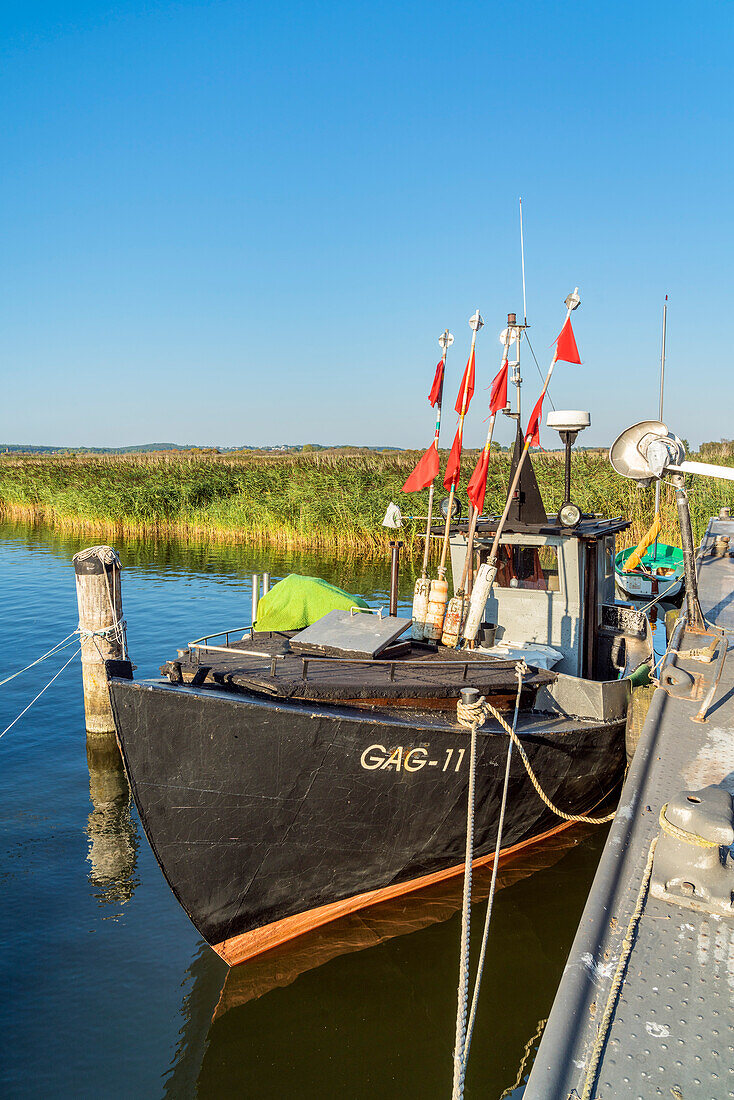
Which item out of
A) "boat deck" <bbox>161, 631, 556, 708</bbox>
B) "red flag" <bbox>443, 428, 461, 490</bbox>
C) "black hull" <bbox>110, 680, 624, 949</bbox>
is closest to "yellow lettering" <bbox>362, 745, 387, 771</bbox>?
"black hull" <bbox>110, 680, 624, 949</bbox>

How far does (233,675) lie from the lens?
21.0 ft

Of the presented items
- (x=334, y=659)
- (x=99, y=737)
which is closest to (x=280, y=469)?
(x=99, y=737)

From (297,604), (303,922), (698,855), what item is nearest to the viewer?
(698,855)

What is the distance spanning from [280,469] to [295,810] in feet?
113

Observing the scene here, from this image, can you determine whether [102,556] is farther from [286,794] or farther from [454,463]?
[454,463]

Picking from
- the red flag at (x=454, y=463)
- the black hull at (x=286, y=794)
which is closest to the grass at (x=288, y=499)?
the red flag at (x=454, y=463)

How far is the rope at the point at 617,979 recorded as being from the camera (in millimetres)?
2875

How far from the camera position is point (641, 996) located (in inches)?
130

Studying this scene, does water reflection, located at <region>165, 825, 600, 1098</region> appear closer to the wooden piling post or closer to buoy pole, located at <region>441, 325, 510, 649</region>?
buoy pole, located at <region>441, 325, 510, 649</region>

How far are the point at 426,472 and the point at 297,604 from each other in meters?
3.44

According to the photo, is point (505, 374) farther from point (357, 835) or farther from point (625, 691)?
point (357, 835)

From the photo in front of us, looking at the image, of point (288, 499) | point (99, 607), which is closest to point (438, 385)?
point (99, 607)

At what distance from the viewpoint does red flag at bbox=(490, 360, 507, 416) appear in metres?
7.86

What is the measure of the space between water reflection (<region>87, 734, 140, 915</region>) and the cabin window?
16.3 feet
